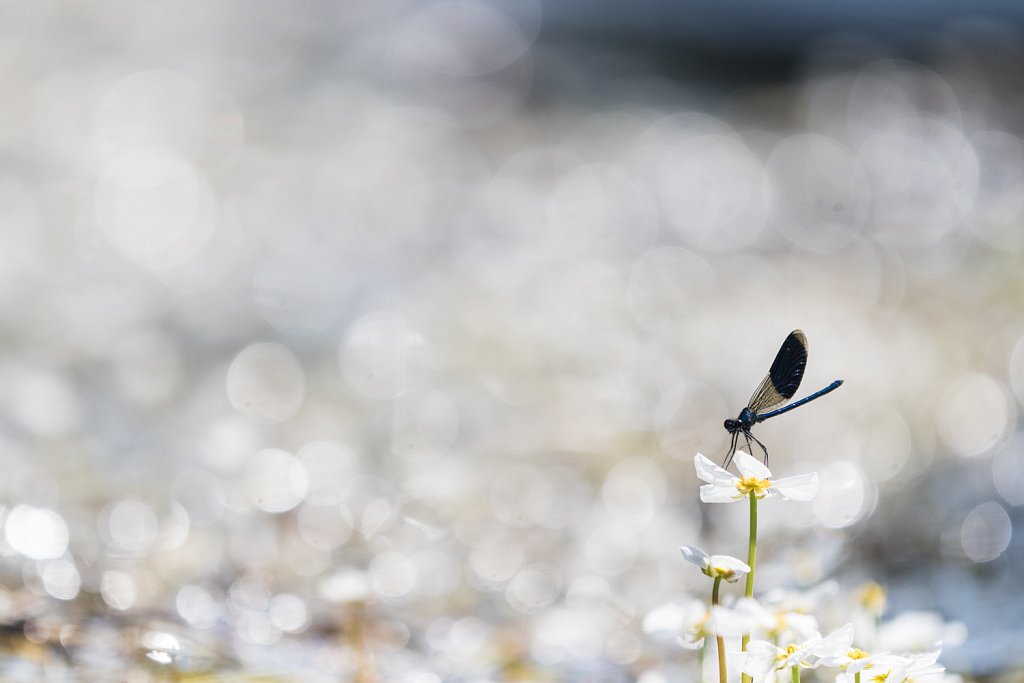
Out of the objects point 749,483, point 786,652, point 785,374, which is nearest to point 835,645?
point 786,652

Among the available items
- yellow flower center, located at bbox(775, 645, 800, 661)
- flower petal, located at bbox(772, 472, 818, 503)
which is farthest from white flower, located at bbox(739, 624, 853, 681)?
flower petal, located at bbox(772, 472, 818, 503)

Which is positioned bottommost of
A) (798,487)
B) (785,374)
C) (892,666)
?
(892,666)


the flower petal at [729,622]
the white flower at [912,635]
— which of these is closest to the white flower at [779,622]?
the flower petal at [729,622]

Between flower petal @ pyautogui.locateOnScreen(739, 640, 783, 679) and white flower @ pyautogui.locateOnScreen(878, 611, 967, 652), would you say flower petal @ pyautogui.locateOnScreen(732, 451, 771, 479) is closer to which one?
flower petal @ pyautogui.locateOnScreen(739, 640, 783, 679)

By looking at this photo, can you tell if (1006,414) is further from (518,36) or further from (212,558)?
(518,36)

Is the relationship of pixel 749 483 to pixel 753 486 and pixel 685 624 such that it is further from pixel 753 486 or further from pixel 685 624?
pixel 685 624

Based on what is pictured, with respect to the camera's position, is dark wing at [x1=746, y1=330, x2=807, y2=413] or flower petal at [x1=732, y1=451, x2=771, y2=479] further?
dark wing at [x1=746, y1=330, x2=807, y2=413]
